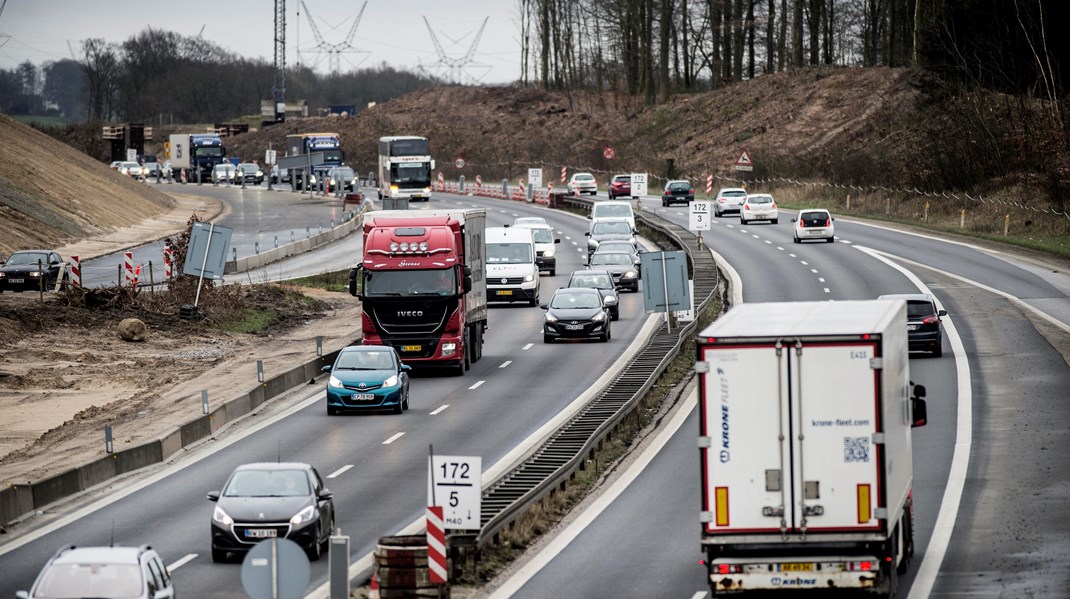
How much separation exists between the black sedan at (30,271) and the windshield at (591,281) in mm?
18983

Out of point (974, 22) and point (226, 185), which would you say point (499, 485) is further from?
point (226, 185)

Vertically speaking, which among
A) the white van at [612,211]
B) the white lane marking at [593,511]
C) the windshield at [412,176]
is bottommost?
the white lane marking at [593,511]

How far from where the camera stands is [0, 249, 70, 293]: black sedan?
56.3 m

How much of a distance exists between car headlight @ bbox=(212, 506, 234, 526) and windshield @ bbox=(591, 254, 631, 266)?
36749mm

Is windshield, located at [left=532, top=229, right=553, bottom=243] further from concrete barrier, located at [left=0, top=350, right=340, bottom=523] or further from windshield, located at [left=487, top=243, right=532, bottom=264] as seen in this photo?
concrete barrier, located at [left=0, top=350, right=340, bottom=523]

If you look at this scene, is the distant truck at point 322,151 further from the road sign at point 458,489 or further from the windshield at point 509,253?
the road sign at point 458,489

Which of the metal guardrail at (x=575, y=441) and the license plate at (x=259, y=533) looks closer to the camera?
the license plate at (x=259, y=533)

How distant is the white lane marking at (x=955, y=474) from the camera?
65.1 feet

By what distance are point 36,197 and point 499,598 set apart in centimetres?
6864

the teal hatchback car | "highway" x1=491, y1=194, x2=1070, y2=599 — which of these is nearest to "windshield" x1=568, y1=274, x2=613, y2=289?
"highway" x1=491, y1=194, x2=1070, y2=599

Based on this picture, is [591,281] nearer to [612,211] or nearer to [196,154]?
[612,211]

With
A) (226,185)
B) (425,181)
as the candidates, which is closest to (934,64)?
(425,181)

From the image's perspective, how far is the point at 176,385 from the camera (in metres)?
40.7

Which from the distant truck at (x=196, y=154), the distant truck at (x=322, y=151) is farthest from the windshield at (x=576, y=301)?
the distant truck at (x=196, y=154)
